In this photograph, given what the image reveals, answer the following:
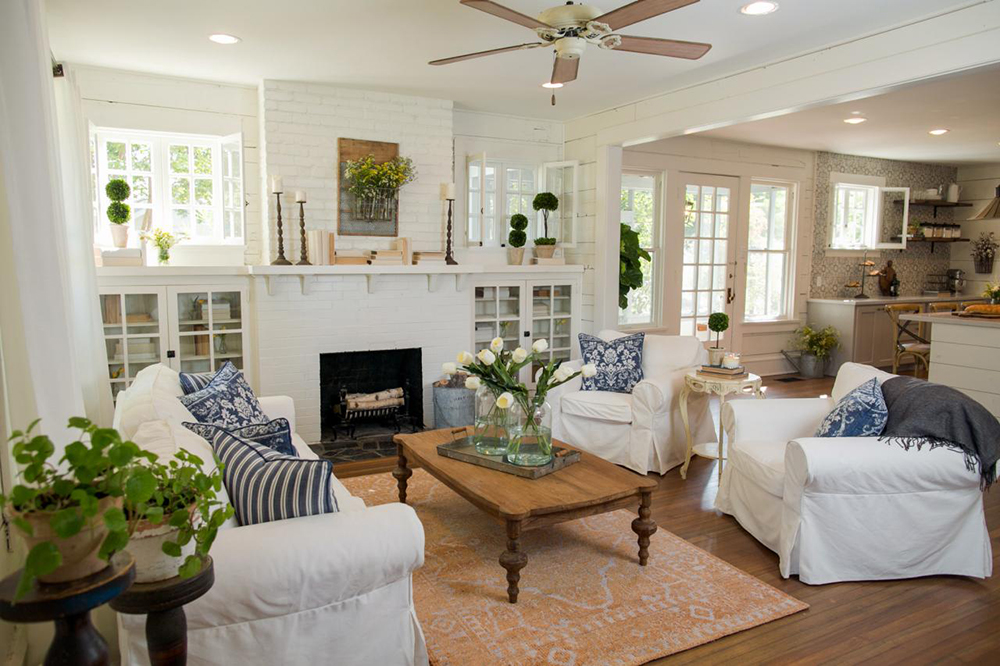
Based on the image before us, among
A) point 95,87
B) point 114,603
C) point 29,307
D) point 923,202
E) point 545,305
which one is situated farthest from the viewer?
point 923,202

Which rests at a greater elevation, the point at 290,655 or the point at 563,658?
the point at 290,655

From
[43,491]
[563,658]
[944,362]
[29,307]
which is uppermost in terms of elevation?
[29,307]

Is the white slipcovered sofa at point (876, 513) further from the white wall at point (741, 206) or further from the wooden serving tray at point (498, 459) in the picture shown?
the white wall at point (741, 206)

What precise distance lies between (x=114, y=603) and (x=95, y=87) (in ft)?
14.9

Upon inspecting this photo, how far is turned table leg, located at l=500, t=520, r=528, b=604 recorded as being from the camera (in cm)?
264

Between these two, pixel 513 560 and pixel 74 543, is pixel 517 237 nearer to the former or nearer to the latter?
pixel 513 560

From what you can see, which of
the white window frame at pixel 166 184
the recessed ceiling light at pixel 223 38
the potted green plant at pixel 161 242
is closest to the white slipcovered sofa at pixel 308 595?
the recessed ceiling light at pixel 223 38

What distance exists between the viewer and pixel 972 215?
9.09m

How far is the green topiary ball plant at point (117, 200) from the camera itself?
14.9ft

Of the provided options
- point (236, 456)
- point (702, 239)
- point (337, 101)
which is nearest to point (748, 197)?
point (702, 239)

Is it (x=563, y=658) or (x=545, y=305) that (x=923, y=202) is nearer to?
(x=545, y=305)

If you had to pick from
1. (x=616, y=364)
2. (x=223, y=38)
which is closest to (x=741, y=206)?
(x=616, y=364)

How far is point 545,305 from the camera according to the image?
620 centimetres

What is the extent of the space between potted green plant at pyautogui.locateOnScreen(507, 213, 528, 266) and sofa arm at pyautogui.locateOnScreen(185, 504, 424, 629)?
417cm
